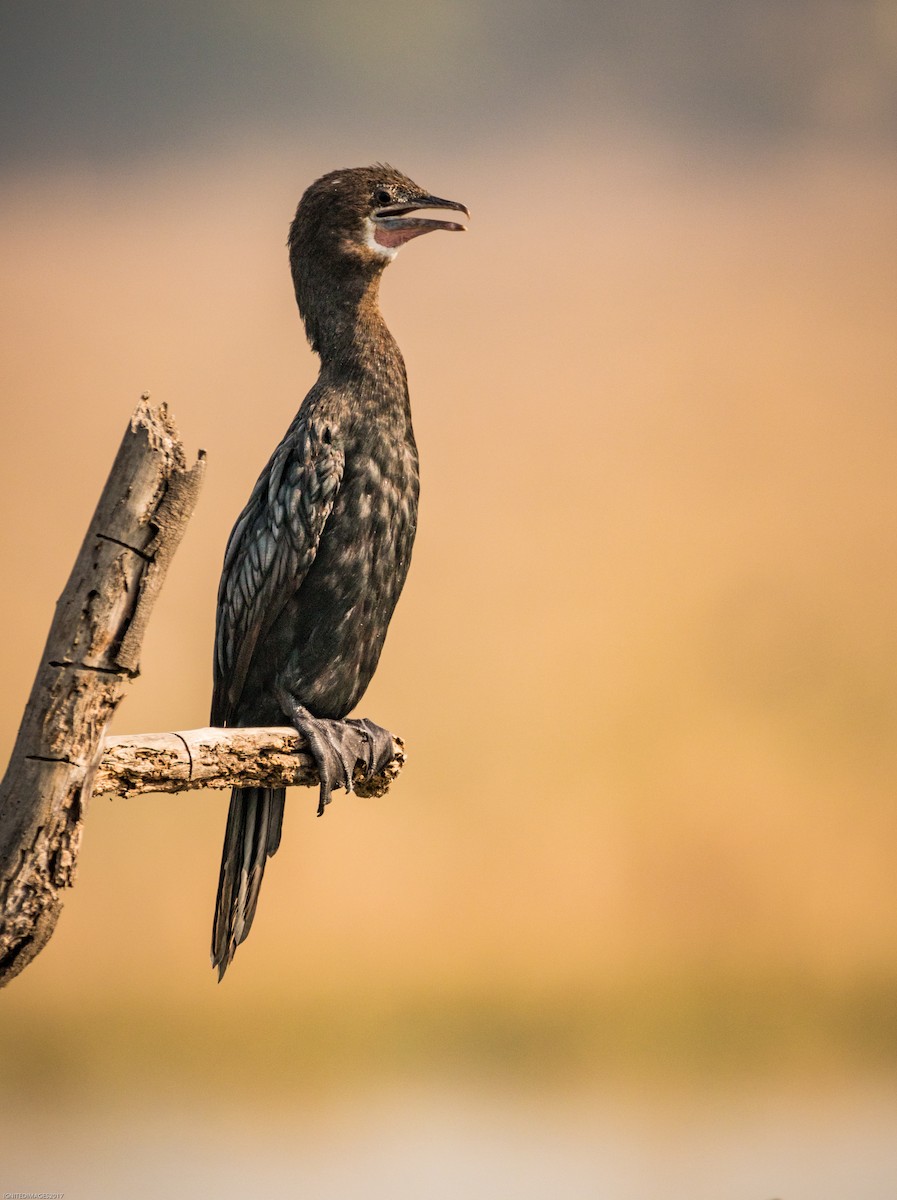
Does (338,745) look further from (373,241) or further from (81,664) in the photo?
(373,241)

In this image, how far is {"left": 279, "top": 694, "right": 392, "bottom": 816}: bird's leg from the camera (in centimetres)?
229

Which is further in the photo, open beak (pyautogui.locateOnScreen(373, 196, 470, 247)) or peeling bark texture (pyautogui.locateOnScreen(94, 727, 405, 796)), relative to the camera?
open beak (pyautogui.locateOnScreen(373, 196, 470, 247))

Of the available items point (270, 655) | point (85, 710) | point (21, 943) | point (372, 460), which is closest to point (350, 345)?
point (372, 460)

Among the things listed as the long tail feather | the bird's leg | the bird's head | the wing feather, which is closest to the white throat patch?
the bird's head

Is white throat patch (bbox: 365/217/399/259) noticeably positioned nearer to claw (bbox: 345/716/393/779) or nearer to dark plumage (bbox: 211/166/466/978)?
dark plumage (bbox: 211/166/466/978)

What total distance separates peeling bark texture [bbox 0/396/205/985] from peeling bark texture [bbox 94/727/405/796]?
0.19 metres

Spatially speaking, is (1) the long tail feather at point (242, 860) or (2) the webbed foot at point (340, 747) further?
(1) the long tail feather at point (242, 860)

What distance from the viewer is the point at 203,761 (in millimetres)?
1971


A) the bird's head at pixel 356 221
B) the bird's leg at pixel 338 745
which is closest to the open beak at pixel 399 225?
the bird's head at pixel 356 221

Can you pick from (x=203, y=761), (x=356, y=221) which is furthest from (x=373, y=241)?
(x=203, y=761)

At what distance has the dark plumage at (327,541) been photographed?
92.8 inches

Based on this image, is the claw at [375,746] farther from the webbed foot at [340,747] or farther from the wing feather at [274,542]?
the wing feather at [274,542]

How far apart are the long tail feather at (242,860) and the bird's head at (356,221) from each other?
3.90 ft

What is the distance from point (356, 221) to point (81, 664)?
1337mm
